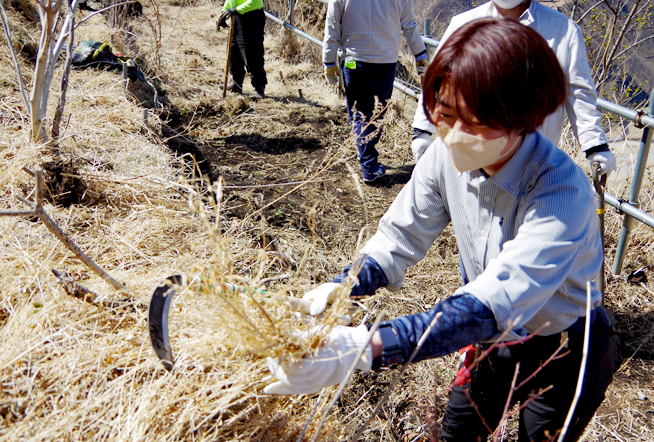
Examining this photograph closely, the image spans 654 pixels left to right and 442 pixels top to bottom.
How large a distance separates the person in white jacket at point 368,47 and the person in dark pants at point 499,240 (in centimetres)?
258

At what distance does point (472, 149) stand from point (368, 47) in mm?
3150

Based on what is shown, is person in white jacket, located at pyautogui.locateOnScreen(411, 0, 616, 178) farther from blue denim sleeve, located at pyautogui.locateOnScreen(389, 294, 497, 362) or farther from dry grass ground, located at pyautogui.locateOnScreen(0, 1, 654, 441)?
blue denim sleeve, located at pyautogui.locateOnScreen(389, 294, 497, 362)

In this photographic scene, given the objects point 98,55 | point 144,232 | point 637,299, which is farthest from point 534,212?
point 98,55

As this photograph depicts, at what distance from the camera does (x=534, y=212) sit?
1074mm

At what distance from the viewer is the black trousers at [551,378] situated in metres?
1.29

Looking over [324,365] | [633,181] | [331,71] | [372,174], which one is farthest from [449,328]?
[331,71]

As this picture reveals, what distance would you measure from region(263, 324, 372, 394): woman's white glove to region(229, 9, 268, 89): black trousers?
215 inches

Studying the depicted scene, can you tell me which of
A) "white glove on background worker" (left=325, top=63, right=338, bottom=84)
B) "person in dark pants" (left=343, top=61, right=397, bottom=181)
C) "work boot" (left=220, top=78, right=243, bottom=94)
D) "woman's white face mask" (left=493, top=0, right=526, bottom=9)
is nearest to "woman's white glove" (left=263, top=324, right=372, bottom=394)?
"woman's white face mask" (left=493, top=0, right=526, bottom=9)

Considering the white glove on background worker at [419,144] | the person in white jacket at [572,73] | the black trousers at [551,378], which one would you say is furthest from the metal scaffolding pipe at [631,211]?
the black trousers at [551,378]

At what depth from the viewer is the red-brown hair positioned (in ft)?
3.07

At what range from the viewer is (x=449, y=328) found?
39.4 inches

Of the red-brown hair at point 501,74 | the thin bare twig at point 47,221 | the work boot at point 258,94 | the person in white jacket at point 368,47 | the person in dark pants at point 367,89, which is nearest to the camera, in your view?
the red-brown hair at point 501,74

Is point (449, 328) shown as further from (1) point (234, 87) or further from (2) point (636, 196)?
(1) point (234, 87)

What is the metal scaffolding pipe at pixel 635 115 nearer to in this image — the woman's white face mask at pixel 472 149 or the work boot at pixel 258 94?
the woman's white face mask at pixel 472 149
